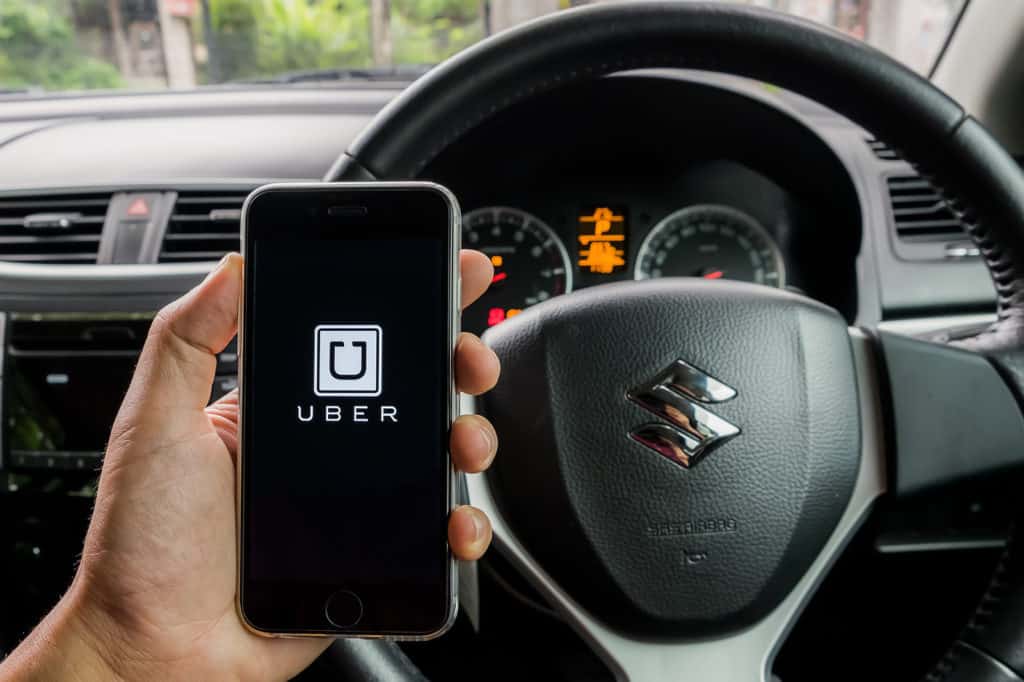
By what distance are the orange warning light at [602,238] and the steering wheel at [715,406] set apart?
687 mm

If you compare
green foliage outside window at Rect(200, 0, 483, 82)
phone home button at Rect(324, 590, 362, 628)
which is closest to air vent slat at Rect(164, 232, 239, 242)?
green foliage outside window at Rect(200, 0, 483, 82)

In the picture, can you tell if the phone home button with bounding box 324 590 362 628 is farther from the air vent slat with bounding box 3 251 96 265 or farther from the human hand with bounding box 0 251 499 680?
the air vent slat with bounding box 3 251 96 265

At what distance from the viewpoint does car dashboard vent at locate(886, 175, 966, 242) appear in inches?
56.4

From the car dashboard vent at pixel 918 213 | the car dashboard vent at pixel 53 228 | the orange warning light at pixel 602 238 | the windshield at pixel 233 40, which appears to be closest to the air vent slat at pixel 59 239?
the car dashboard vent at pixel 53 228

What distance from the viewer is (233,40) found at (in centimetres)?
166

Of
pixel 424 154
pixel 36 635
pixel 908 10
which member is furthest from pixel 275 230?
pixel 908 10

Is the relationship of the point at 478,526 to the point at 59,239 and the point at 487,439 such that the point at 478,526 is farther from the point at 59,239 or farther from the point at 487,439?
the point at 59,239

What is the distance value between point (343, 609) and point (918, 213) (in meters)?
1.17

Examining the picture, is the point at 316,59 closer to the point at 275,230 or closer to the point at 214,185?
the point at 214,185

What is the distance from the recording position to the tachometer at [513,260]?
1408 millimetres

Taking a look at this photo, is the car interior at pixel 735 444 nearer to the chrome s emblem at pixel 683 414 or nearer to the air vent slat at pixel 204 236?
the chrome s emblem at pixel 683 414

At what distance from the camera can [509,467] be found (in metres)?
0.73

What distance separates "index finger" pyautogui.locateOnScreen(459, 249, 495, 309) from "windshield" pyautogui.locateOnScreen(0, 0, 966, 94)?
940 millimetres

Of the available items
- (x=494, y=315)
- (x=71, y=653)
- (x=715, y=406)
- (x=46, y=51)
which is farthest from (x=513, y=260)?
(x=46, y=51)
